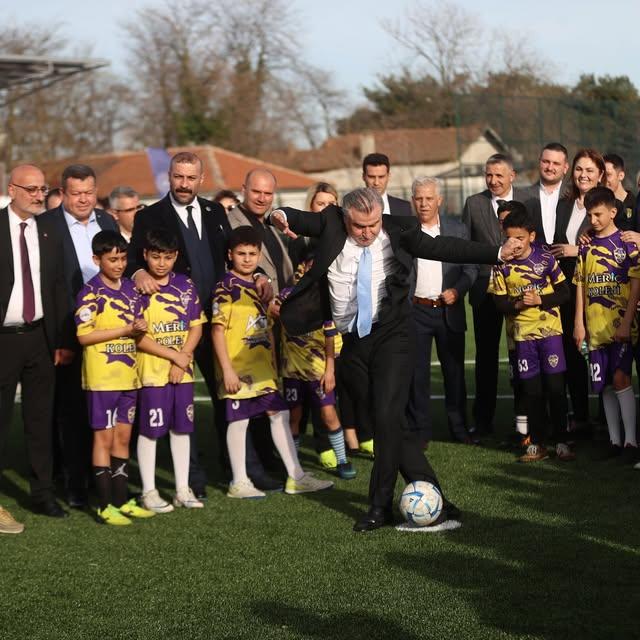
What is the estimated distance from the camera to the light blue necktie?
253 inches

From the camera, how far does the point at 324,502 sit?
24.1 feet

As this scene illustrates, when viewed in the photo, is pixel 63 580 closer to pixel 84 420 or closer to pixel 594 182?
pixel 84 420

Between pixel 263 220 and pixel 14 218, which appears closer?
pixel 14 218

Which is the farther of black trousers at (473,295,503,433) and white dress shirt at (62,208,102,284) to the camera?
black trousers at (473,295,503,433)

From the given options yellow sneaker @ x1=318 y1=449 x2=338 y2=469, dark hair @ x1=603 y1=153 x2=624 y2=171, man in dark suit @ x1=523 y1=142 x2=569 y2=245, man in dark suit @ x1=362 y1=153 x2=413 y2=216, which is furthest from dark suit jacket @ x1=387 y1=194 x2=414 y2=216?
yellow sneaker @ x1=318 y1=449 x2=338 y2=469

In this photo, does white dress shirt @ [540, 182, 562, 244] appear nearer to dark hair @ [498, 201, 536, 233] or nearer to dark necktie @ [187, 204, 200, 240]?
dark hair @ [498, 201, 536, 233]

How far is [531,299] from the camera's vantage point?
7.96 metres

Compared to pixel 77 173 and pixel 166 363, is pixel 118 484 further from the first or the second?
pixel 77 173

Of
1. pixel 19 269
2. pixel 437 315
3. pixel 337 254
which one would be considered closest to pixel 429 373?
pixel 437 315

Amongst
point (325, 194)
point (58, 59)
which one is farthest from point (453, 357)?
point (58, 59)

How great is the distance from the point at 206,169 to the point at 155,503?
51.6 metres

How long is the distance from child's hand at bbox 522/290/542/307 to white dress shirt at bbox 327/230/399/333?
1810mm

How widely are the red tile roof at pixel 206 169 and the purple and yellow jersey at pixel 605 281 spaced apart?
4896 cm

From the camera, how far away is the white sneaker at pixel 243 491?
7672mm
